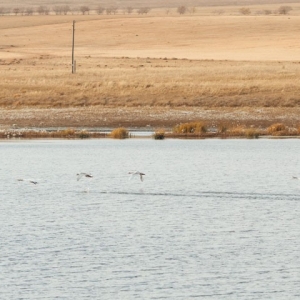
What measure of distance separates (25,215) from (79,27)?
385 ft

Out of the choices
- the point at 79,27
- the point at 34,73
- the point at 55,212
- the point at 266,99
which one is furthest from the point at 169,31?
the point at 55,212

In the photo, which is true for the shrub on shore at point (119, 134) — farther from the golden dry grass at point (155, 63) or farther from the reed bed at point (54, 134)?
the golden dry grass at point (155, 63)

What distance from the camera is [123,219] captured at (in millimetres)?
24359

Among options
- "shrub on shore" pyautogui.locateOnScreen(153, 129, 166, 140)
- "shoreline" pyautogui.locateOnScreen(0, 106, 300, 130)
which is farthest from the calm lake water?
"shoreline" pyautogui.locateOnScreen(0, 106, 300, 130)

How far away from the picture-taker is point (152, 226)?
23.2 meters

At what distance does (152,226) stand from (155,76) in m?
44.5

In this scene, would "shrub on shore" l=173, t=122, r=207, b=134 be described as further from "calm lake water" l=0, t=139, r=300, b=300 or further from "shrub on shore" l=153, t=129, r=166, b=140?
"calm lake water" l=0, t=139, r=300, b=300

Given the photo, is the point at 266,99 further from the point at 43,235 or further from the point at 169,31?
the point at 169,31

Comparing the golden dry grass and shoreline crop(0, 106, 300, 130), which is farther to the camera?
the golden dry grass

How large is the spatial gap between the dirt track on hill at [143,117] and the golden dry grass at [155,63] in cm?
238

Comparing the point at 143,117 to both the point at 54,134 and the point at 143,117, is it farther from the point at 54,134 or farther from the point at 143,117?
the point at 54,134

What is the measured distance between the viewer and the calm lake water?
58.0 feet

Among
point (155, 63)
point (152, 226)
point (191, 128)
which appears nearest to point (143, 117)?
point (191, 128)

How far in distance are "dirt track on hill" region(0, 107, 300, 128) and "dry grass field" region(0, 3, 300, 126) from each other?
49 mm
